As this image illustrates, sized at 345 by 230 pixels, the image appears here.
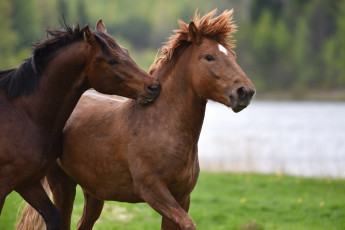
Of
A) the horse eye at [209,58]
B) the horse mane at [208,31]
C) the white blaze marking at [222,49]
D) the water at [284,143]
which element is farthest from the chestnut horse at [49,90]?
the water at [284,143]

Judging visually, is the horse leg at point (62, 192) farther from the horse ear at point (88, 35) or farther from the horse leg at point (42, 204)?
the horse ear at point (88, 35)

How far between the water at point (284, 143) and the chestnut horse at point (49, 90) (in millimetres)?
9996

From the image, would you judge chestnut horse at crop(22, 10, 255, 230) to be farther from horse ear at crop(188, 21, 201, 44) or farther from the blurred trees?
the blurred trees

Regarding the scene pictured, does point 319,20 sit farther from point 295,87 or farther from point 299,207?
point 299,207

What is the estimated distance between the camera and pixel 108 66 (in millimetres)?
4500

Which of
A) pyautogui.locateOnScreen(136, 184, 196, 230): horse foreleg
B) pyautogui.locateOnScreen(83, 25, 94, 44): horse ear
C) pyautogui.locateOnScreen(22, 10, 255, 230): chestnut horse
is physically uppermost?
pyautogui.locateOnScreen(83, 25, 94, 44): horse ear

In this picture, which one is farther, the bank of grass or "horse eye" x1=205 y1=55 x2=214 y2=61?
the bank of grass

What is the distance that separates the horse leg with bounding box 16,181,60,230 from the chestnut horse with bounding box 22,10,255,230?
1.34 ft

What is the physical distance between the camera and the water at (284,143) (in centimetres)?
1504

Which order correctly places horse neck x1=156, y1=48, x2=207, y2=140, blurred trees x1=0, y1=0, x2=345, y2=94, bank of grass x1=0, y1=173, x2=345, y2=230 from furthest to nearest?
blurred trees x1=0, y1=0, x2=345, y2=94
bank of grass x1=0, y1=173, x2=345, y2=230
horse neck x1=156, y1=48, x2=207, y2=140

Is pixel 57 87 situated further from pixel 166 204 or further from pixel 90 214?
pixel 90 214

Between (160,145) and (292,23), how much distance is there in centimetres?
4653

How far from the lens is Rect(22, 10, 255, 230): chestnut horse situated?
4328 mm

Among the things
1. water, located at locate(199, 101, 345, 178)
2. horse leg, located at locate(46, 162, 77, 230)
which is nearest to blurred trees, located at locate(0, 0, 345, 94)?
water, located at locate(199, 101, 345, 178)
